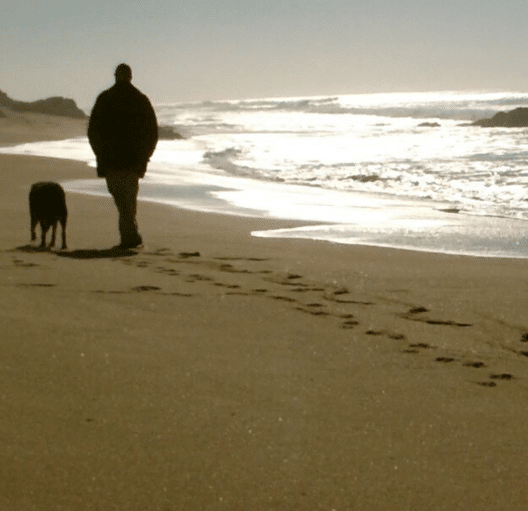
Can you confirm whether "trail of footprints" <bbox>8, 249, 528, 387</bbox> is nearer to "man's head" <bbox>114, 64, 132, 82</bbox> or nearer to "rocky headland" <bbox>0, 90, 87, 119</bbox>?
"man's head" <bbox>114, 64, 132, 82</bbox>

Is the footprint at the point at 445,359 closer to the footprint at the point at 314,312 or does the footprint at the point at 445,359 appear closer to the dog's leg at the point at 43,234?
the footprint at the point at 314,312

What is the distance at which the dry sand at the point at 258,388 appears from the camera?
99.0 inches

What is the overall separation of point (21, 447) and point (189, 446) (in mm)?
530

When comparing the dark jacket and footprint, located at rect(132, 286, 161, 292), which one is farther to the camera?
the dark jacket

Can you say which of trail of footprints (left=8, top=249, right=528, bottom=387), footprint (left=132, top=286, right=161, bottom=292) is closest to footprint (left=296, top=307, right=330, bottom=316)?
trail of footprints (left=8, top=249, right=528, bottom=387)

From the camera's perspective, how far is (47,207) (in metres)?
7.46

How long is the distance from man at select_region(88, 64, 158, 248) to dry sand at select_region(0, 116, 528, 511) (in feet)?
5.68

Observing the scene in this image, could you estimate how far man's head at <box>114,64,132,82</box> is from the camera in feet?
25.1

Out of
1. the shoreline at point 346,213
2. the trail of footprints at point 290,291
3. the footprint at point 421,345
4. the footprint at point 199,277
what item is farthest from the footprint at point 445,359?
the shoreline at point 346,213

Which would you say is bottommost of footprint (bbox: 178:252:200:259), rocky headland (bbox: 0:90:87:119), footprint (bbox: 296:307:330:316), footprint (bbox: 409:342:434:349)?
footprint (bbox: 409:342:434:349)

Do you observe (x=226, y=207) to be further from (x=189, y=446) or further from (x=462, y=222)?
(x=189, y=446)

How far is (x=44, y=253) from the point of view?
261 inches

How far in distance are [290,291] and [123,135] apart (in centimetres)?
303

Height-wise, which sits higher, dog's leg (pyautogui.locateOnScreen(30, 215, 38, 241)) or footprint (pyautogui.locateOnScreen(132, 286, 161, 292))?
dog's leg (pyautogui.locateOnScreen(30, 215, 38, 241))
